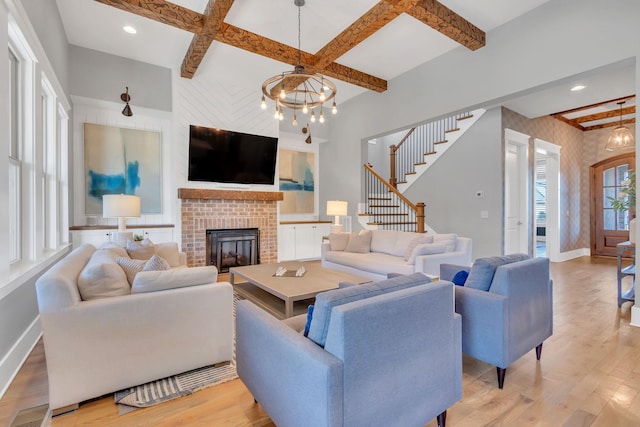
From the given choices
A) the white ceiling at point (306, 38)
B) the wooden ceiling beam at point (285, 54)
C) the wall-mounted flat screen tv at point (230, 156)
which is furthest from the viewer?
the wall-mounted flat screen tv at point (230, 156)

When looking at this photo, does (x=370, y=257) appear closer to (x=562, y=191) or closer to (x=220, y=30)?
(x=220, y=30)

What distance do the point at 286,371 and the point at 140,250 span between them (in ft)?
8.84

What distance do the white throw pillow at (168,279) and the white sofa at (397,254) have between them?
2535 mm

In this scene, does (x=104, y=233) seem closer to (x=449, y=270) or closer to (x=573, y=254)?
(x=449, y=270)

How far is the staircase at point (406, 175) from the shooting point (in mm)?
5828

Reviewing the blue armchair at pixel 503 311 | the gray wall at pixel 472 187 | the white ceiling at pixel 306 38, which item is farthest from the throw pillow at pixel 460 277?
the gray wall at pixel 472 187

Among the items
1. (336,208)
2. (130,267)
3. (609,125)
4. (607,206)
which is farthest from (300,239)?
(609,125)

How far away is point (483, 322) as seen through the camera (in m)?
1.99

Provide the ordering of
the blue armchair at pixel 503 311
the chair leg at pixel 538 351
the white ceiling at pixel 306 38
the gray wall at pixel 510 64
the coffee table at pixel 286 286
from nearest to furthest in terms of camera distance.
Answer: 1. the blue armchair at pixel 503 311
2. the chair leg at pixel 538 351
3. the coffee table at pixel 286 286
4. the gray wall at pixel 510 64
5. the white ceiling at pixel 306 38

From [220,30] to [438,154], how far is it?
427 centimetres

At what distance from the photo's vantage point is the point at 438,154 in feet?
19.5

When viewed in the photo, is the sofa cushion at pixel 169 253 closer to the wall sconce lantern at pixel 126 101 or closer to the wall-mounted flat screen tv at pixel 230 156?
the wall-mounted flat screen tv at pixel 230 156

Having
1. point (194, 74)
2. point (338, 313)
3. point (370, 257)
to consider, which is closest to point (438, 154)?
point (370, 257)

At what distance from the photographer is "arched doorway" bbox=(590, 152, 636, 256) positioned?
678 centimetres
